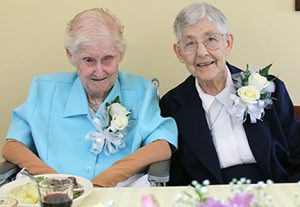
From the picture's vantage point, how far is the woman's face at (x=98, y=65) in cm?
209

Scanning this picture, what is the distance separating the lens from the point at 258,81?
2.09 meters

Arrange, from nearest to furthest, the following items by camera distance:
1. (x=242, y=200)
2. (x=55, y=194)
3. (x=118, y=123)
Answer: (x=242, y=200) → (x=55, y=194) → (x=118, y=123)

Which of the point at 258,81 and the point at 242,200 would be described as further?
the point at 258,81

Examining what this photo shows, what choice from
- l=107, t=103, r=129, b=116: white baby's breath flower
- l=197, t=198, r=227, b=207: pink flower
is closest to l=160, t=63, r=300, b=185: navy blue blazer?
l=107, t=103, r=129, b=116: white baby's breath flower

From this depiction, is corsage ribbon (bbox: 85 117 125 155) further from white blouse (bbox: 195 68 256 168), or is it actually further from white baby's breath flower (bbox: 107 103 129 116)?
white blouse (bbox: 195 68 256 168)

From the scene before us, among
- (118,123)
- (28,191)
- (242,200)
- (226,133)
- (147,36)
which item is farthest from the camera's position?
(147,36)

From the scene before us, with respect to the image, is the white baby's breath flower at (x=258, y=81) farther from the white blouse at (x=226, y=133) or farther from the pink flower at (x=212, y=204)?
the pink flower at (x=212, y=204)

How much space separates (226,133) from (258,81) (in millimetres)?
265

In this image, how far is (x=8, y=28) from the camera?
8.70 feet

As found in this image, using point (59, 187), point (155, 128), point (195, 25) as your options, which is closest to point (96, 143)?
point (155, 128)

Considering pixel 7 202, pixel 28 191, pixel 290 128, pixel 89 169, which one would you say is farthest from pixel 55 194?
pixel 290 128

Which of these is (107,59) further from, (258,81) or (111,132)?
(258,81)

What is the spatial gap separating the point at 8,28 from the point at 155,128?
107 cm

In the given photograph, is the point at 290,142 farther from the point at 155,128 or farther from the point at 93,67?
the point at 93,67
